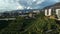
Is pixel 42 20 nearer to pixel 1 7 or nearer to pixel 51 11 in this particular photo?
pixel 51 11

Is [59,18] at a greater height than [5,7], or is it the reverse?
[5,7]

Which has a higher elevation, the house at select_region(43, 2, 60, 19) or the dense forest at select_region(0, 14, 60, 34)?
the house at select_region(43, 2, 60, 19)

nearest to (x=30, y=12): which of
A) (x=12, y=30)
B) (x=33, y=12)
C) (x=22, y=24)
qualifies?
(x=33, y=12)

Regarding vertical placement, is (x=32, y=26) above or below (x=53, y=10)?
below

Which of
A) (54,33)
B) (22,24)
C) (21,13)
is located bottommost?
(54,33)

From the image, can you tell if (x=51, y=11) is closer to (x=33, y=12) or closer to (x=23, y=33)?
(x=33, y=12)

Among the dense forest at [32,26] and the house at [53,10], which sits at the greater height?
the house at [53,10]
